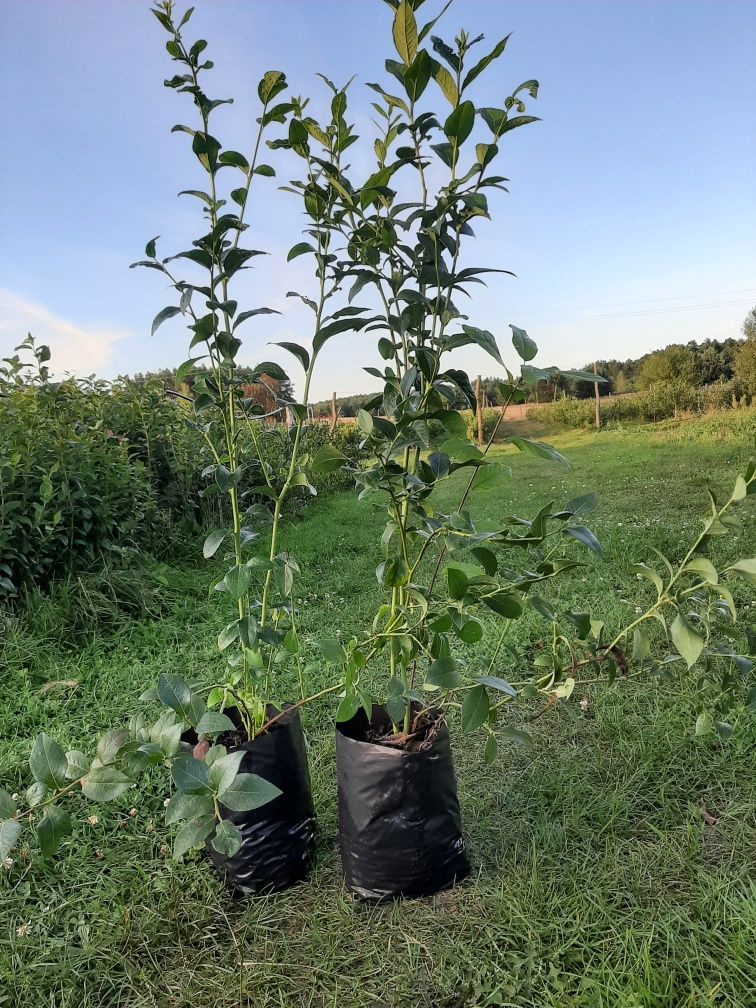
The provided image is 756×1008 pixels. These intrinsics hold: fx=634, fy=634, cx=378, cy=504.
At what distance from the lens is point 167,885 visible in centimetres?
128

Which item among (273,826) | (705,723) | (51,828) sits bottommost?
(273,826)

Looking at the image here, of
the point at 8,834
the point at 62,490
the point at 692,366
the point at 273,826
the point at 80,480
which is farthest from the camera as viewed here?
the point at 692,366

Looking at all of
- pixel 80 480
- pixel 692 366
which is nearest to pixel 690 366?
pixel 692 366

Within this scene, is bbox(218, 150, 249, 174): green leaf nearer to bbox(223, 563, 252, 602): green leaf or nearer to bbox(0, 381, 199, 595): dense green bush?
bbox(223, 563, 252, 602): green leaf

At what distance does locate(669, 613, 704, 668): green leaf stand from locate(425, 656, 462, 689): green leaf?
1.09 feet

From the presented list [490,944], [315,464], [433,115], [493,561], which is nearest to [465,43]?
[433,115]

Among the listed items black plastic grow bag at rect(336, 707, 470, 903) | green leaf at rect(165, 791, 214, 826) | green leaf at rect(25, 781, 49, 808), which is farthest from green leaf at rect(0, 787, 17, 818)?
black plastic grow bag at rect(336, 707, 470, 903)

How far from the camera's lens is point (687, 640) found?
0.94 m

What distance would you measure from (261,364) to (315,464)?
0.30 meters

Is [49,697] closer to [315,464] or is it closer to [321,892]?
[321,892]

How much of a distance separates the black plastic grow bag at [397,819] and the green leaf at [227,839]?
1.25ft

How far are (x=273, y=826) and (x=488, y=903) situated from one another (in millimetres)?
434

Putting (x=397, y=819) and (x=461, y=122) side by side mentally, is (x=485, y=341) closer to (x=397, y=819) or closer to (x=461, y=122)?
(x=461, y=122)

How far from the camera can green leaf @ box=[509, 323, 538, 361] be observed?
914 millimetres
